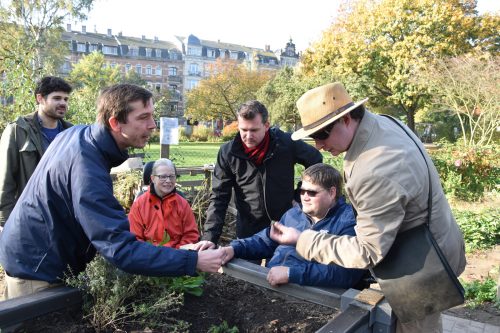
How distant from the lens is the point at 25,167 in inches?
142

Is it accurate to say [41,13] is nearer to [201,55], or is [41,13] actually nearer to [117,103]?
[117,103]

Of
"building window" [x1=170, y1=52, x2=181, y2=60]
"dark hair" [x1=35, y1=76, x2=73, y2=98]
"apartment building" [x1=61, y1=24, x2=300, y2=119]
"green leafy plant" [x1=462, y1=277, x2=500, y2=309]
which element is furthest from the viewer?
"building window" [x1=170, y1=52, x2=181, y2=60]

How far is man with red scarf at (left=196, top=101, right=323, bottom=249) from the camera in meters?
3.46

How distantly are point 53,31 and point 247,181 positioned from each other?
29.0 m

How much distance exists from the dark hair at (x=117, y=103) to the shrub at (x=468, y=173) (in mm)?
8493

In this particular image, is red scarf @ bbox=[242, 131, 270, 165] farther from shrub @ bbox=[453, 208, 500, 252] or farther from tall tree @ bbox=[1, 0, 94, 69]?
tall tree @ bbox=[1, 0, 94, 69]

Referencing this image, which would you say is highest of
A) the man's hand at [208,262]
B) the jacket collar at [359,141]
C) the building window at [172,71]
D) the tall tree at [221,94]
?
the building window at [172,71]

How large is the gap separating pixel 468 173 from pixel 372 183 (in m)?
8.84

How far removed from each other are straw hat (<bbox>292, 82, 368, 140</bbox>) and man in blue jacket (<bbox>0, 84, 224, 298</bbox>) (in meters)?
0.75

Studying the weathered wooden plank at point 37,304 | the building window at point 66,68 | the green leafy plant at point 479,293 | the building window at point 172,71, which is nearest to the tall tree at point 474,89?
the green leafy plant at point 479,293

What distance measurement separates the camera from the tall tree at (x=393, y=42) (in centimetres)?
2294

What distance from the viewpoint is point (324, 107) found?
183cm

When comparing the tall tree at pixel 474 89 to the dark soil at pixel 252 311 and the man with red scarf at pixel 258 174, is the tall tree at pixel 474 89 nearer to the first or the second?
the man with red scarf at pixel 258 174

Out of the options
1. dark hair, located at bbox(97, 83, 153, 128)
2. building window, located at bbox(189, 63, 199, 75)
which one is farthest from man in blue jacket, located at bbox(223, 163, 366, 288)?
building window, located at bbox(189, 63, 199, 75)
